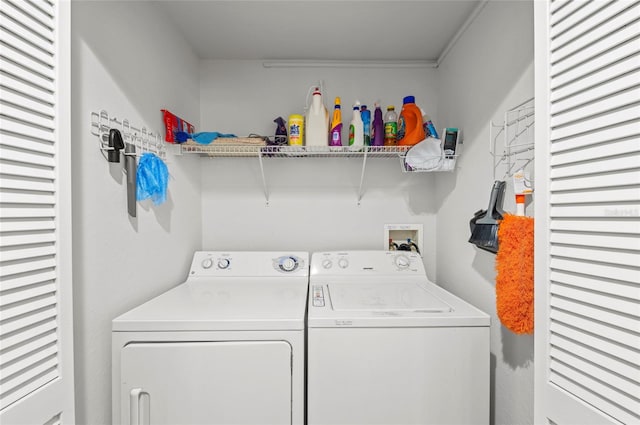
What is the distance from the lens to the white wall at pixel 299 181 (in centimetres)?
222

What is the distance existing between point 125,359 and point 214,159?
56.7 inches

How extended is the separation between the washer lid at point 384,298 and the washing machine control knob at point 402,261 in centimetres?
15

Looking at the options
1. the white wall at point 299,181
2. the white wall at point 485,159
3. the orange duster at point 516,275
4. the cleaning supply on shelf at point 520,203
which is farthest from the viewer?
the white wall at point 299,181

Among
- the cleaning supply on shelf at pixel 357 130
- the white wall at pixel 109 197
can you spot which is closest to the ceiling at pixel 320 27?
the white wall at pixel 109 197

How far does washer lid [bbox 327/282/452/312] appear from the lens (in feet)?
4.56

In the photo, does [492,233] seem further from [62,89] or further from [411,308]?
[62,89]

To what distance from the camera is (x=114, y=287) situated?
4.33 feet

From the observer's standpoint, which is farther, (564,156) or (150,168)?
(150,168)

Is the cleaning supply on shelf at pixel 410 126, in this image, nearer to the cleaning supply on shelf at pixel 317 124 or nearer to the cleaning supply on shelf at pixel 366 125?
the cleaning supply on shelf at pixel 366 125

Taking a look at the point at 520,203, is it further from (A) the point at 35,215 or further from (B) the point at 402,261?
(A) the point at 35,215

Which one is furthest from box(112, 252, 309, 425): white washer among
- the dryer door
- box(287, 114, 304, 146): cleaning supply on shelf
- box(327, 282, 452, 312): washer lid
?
box(287, 114, 304, 146): cleaning supply on shelf

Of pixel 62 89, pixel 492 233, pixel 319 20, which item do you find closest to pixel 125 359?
pixel 62 89

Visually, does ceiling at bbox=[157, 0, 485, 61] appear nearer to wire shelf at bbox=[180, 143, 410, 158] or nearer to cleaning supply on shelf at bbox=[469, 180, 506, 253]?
wire shelf at bbox=[180, 143, 410, 158]

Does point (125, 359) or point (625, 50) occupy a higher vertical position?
point (625, 50)
